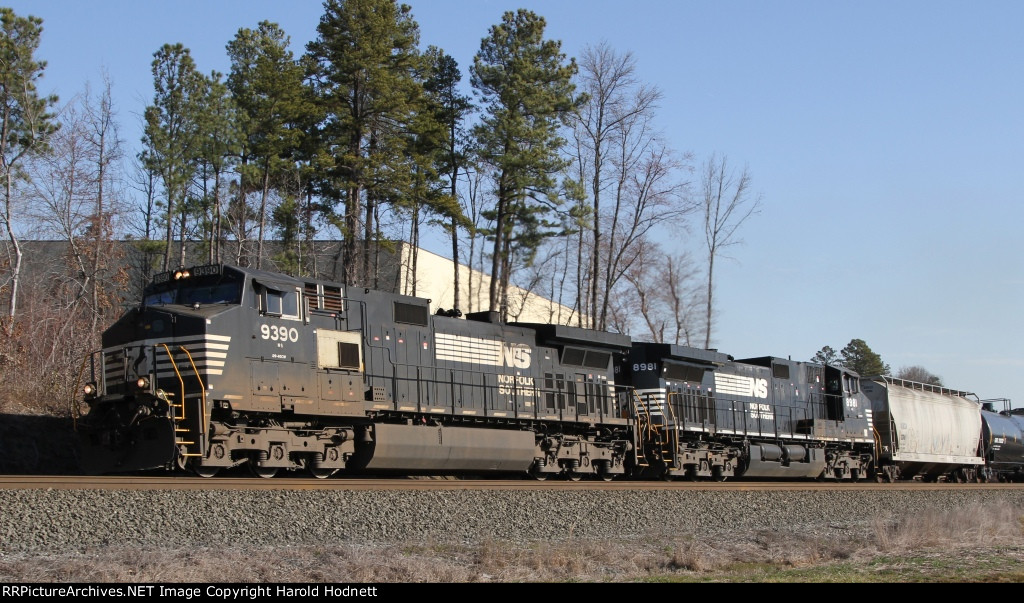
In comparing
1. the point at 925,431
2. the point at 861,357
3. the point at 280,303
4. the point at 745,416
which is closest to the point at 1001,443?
the point at 925,431

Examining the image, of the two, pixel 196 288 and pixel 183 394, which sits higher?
pixel 196 288

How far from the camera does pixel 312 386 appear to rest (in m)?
14.7

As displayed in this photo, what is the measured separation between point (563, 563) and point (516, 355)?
8.86 meters

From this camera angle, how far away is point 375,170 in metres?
32.4

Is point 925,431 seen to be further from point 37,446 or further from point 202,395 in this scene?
point 37,446

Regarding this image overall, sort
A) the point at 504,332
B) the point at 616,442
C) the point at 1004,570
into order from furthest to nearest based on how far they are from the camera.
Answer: the point at 616,442 → the point at 504,332 → the point at 1004,570

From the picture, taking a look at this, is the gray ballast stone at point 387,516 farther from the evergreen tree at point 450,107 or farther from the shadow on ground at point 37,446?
the evergreen tree at point 450,107

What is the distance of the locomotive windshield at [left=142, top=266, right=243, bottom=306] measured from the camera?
14.1m

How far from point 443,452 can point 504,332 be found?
130 inches

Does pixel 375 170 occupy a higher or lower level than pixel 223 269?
higher

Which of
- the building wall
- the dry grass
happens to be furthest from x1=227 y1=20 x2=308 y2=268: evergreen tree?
the dry grass

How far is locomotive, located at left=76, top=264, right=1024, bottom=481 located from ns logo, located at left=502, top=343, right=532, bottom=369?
4cm
